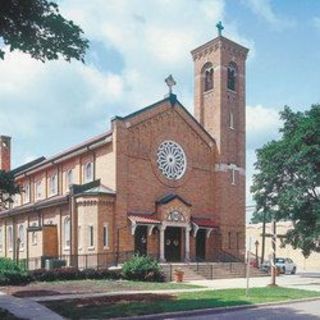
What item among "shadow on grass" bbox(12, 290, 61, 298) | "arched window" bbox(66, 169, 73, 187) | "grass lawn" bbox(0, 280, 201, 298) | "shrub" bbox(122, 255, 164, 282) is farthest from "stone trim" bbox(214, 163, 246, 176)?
"shadow on grass" bbox(12, 290, 61, 298)

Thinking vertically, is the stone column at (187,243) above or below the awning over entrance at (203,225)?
below

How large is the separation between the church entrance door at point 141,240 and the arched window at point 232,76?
560 inches

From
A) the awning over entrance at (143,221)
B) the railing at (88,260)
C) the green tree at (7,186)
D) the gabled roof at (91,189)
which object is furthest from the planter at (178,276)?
the green tree at (7,186)

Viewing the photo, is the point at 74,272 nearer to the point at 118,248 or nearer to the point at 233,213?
the point at 118,248

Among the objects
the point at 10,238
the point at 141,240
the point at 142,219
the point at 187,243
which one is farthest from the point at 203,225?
the point at 10,238

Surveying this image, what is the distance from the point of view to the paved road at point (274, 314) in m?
16.1

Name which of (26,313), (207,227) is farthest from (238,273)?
(26,313)

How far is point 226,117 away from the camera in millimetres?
44312

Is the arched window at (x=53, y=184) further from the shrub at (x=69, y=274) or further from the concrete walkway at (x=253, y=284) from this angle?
the concrete walkway at (x=253, y=284)

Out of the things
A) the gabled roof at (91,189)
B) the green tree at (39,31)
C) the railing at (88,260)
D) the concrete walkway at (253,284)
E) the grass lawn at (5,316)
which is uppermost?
the green tree at (39,31)

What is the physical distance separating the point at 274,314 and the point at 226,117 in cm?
2864

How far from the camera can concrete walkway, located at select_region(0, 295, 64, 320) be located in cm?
1580

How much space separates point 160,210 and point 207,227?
14.8 feet

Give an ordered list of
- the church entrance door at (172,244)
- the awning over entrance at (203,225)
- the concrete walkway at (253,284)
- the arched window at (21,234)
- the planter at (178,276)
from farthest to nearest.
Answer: the arched window at (21,234) → the awning over entrance at (203,225) → the church entrance door at (172,244) → the planter at (178,276) → the concrete walkway at (253,284)
